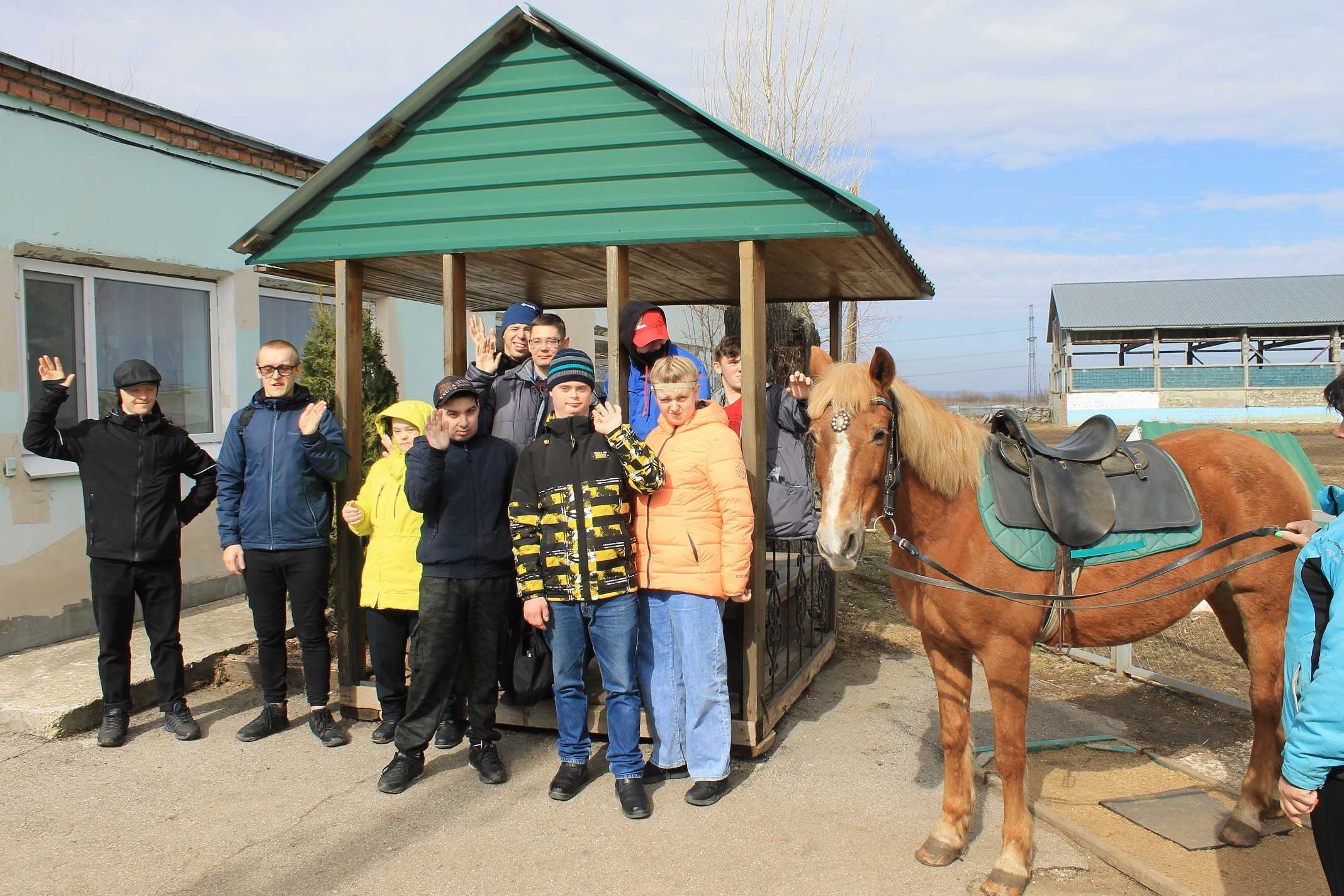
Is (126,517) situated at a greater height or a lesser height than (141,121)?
lesser

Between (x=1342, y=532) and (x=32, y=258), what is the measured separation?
284 inches

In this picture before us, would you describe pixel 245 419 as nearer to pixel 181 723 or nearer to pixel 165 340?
pixel 181 723

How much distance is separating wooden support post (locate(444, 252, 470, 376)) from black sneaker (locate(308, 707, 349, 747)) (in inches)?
75.4

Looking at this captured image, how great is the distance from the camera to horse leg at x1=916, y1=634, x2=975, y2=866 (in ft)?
10.6

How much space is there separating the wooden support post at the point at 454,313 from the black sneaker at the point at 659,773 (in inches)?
90.7

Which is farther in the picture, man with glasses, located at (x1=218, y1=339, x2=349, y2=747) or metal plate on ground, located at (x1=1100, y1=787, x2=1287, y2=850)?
man with glasses, located at (x1=218, y1=339, x2=349, y2=747)

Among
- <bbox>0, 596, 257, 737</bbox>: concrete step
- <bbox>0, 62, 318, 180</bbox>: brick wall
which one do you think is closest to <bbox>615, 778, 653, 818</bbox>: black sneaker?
<bbox>0, 596, 257, 737</bbox>: concrete step

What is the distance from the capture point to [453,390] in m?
3.71

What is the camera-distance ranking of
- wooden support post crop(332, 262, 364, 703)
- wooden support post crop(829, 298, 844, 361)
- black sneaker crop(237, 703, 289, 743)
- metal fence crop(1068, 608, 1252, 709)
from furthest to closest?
wooden support post crop(829, 298, 844, 361) < metal fence crop(1068, 608, 1252, 709) < wooden support post crop(332, 262, 364, 703) < black sneaker crop(237, 703, 289, 743)

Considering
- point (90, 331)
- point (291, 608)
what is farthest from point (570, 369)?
point (90, 331)

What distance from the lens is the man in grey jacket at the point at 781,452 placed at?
439 centimetres

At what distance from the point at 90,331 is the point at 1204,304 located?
34.1 m

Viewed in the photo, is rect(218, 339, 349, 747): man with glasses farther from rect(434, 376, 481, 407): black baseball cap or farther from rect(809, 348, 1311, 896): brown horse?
rect(809, 348, 1311, 896): brown horse

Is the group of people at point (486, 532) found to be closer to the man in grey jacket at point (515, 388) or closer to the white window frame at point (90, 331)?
the man in grey jacket at point (515, 388)
